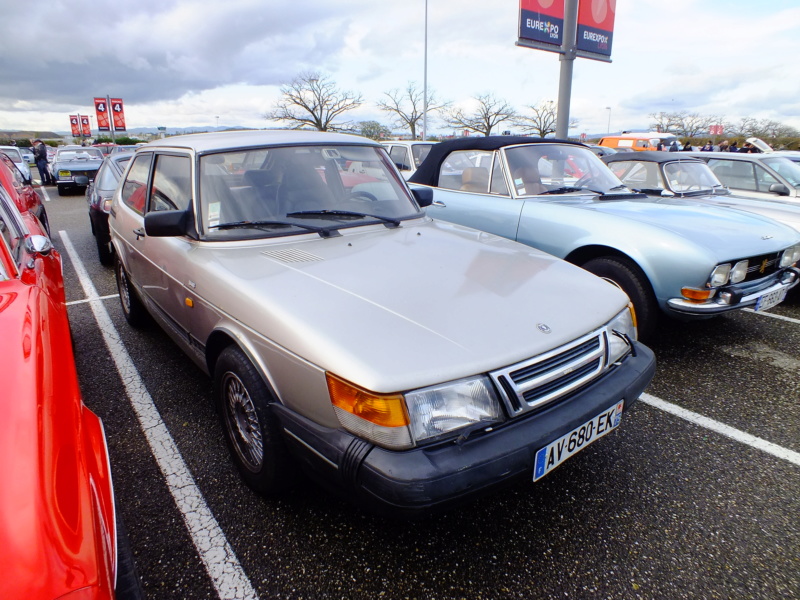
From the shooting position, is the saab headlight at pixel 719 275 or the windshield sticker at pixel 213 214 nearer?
the windshield sticker at pixel 213 214

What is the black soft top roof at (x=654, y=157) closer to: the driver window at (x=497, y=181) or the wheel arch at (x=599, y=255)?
the driver window at (x=497, y=181)

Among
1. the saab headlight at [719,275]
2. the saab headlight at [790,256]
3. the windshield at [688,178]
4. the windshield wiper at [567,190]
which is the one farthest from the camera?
the windshield at [688,178]

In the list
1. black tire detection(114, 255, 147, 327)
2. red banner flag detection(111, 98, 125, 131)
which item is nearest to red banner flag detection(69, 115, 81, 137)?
red banner flag detection(111, 98, 125, 131)

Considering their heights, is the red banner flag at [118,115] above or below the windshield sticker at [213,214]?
above

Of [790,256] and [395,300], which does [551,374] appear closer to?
[395,300]

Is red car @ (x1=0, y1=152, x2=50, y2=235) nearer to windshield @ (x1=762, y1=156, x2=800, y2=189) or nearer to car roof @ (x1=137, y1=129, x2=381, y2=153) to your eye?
car roof @ (x1=137, y1=129, x2=381, y2=153)

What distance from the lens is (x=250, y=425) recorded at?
217 cm

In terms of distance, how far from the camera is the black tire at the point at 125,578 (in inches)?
47.4

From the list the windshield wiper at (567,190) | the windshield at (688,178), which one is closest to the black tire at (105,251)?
the windshield wiper at (567,190)

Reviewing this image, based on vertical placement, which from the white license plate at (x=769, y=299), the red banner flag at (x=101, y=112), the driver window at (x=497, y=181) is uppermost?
the red banner flag at (x=101, y=112)

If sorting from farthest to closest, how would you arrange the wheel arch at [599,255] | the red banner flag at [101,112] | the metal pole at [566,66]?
the red banner flag at [101,112], the metal pole at [566,66], the wheel arch at [599,255]

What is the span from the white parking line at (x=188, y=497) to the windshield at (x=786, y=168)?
780 centimetres

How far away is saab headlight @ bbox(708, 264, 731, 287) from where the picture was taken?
325cm

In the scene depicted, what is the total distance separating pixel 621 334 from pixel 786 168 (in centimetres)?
654
